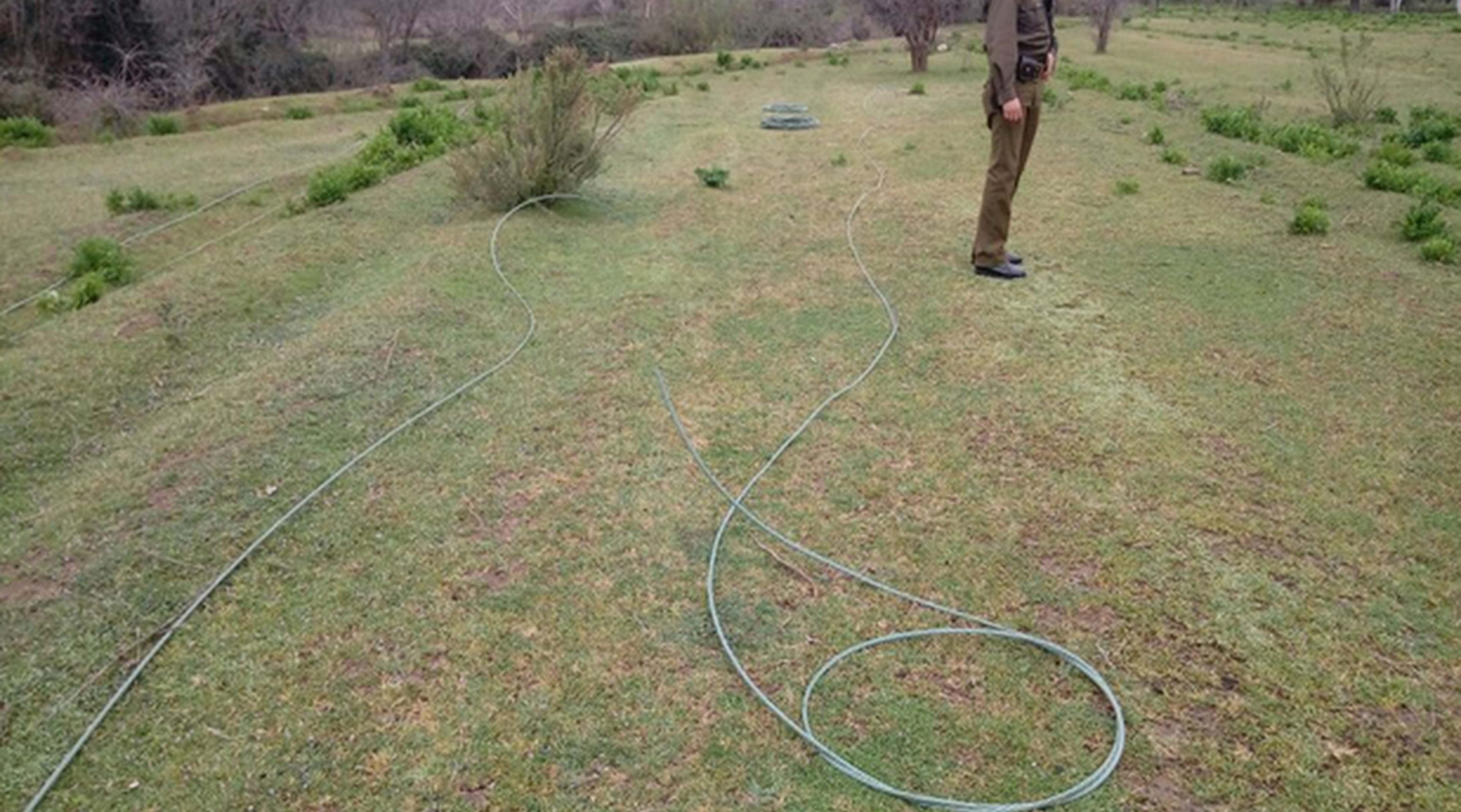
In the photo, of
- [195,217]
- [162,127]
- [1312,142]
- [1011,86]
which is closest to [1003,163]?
[1011,86]

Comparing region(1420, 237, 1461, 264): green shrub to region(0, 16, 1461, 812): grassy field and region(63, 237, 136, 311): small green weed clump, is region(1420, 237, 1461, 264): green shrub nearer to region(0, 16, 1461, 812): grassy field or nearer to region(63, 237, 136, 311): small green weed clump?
region(0, 16, 1461, 812): grassy field

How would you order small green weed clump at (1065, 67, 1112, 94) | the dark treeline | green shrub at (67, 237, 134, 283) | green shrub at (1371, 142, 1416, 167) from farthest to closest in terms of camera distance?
1. the dark treeline
2. small green weed clump at (1065, 67, 1112, 94)
3. green shrub at (1371, 142, 1416, 167)
4. green shrub at (67, 237, 134, 283)

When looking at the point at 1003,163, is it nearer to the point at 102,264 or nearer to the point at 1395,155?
the point at 1395,155

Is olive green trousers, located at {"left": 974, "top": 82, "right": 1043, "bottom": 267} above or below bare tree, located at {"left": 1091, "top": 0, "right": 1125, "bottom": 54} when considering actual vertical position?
below

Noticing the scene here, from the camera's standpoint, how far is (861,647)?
2322 mm

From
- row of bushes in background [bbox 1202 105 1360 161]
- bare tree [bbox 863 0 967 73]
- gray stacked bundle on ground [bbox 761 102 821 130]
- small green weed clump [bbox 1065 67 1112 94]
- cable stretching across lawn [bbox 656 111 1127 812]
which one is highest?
bare tree [bbox 863 0 967 73]

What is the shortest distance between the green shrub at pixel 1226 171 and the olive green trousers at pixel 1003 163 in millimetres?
2779

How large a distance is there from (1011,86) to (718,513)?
2681 millimetres

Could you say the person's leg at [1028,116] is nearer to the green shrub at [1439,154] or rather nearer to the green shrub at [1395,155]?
the green shrub at [1395,155]

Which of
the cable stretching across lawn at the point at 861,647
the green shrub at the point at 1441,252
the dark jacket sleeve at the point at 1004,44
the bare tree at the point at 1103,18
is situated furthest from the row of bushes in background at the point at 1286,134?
the bare tree at the point at 1103,18

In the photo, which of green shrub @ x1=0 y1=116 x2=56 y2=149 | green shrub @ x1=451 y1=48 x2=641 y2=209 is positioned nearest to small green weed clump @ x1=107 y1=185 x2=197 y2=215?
green shrub @ x1=451 y1=48 x2=641 y2=209

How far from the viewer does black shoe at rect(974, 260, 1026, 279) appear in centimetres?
486

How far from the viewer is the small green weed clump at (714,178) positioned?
6.82m

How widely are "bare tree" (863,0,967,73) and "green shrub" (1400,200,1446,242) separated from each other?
10624mm
